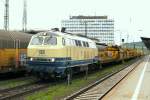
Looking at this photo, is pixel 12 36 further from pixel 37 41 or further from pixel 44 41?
pixel 44 41

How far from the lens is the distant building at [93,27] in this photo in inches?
4158

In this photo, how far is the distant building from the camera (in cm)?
10562

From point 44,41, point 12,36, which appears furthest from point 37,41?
point 12,36

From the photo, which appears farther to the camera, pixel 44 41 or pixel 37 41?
pixel 37 41

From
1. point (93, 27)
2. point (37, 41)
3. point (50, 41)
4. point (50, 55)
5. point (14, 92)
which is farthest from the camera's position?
point (93, 27)

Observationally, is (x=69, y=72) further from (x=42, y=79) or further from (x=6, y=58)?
(x=6, y=58)

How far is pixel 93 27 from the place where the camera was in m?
110

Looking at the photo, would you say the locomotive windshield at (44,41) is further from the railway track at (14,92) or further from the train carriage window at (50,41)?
the railway track at (14,92)

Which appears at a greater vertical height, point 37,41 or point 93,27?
point 93,27

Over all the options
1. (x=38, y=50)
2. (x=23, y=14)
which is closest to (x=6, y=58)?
(x=38, y=50)

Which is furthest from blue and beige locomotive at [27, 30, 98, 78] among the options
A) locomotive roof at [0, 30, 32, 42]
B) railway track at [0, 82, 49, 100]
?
locomotive roof at [0, 30, 32, 42]

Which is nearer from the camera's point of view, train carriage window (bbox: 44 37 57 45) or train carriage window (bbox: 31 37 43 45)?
train carriage window (bbox: 44 37 57 45)

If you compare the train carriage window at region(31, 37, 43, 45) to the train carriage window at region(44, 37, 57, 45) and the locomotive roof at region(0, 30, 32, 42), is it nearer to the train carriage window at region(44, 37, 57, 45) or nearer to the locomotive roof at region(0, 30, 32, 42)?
the train carriage window at region(44, 37, 57, 45)

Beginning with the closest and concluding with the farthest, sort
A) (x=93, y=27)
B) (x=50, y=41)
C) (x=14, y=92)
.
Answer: (x=14, y=92) → (x=50, y=41) → (x=93, y=27)
